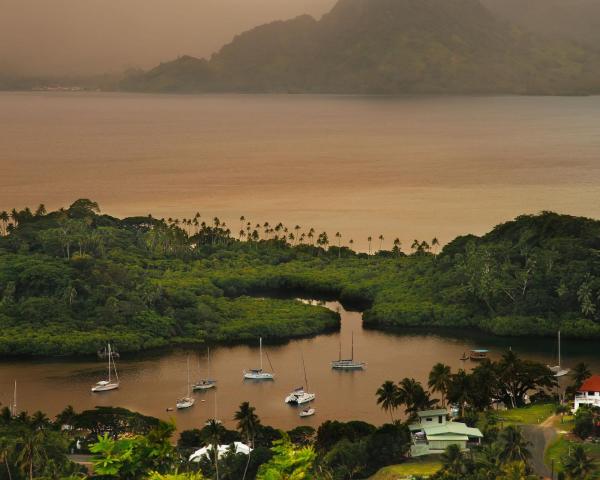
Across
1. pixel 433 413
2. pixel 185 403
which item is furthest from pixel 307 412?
pixel 433 413

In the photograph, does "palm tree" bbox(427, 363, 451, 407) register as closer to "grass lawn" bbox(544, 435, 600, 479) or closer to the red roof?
the red roof

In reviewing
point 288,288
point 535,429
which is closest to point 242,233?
point 288,288

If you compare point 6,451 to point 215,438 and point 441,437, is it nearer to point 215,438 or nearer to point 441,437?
point 215,438

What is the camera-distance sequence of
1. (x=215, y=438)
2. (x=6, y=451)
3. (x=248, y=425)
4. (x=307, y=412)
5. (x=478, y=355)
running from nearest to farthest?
(x=6, y=451)
(x=215, y=438)
(x=248, y=425)
(x=307, y=412)
(x=478, y=355)

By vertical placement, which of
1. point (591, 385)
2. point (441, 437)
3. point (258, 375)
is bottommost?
point (258, 375)

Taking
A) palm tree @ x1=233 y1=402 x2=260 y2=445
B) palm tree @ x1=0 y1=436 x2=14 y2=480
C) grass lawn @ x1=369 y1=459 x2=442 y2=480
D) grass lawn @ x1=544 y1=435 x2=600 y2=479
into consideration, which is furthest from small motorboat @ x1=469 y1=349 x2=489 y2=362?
palm tree @ x1=0 y1=436 x2=14 y2=480

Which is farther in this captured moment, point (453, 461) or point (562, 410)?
point (562, 410)

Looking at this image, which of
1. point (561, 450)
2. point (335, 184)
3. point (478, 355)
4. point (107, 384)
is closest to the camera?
point (561, 450)

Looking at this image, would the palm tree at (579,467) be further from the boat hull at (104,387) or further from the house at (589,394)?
the boat hull at (104,387)
